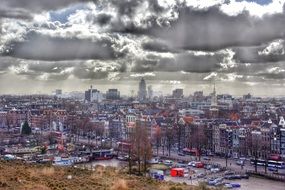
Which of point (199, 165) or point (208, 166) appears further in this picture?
point (199, 165)

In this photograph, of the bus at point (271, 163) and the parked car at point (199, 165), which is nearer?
the bus at point (271, 163)

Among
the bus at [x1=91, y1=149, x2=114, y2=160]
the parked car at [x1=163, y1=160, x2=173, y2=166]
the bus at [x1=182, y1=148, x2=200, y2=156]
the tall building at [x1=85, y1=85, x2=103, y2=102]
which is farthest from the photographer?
the tall building at [x1=85, y1=85, x2=103, y2=102]

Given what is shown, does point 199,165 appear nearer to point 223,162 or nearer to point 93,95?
point 223,162

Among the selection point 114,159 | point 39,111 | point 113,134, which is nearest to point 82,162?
point 114,159

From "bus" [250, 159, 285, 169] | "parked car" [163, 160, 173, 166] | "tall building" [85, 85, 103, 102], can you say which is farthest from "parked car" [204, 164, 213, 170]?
"tall building" [85, 85, 103, 102]

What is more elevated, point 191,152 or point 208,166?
point 191,152

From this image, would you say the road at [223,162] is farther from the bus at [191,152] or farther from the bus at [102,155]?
the bus at [102,155]

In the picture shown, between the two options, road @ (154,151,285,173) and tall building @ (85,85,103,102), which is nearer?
road @ (154,151,285,173)

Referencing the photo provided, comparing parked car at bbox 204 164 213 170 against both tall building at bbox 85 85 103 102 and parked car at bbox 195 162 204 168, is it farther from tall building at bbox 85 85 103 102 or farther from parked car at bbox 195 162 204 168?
tall building at bbox 85 85 103 102

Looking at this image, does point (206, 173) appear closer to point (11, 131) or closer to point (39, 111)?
point (11, 131)

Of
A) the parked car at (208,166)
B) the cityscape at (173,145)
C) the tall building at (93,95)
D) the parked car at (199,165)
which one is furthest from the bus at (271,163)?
the tall building at (93,95)

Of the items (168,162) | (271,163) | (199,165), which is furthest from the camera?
(168,162)

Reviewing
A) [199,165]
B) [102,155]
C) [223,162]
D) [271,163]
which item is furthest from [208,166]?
[102,155]
